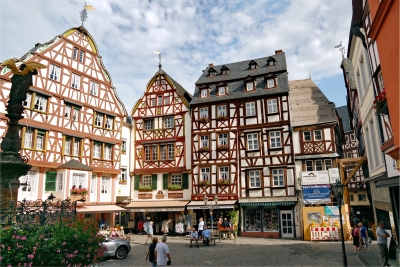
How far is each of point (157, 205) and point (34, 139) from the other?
11.2 m

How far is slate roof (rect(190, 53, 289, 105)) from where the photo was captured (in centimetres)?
2626

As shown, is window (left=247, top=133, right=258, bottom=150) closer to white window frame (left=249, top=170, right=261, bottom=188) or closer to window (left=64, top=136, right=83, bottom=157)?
white window frame (left=249, top=170, right=261, bottom=188)

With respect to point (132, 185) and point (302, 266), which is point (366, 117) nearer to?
point (302, 266)

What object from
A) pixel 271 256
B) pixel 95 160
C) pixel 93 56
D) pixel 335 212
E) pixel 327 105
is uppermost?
pixel 93 56

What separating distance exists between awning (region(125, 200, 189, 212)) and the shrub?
1854cm

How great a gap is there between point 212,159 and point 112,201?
29.4 ft

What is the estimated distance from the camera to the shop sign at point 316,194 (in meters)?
22.3

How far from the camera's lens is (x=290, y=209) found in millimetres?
23703

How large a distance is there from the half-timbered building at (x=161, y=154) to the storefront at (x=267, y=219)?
5.12 meters

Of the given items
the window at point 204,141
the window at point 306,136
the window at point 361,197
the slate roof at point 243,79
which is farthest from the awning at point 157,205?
the window at point 361,197

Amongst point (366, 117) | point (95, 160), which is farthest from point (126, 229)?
point (366, 117)

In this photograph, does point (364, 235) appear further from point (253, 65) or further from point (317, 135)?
point (253, 65)

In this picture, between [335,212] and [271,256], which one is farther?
[335,212]

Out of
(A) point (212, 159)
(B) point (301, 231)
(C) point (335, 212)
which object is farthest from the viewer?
(A) point (212, 159)
